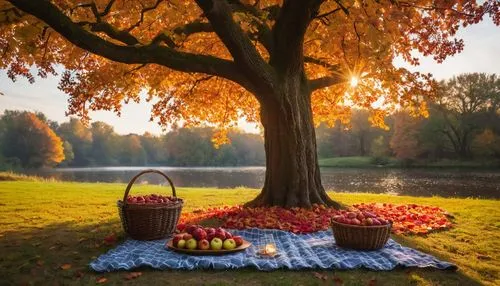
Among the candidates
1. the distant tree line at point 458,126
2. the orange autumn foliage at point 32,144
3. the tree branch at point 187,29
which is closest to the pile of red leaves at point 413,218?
the tree branch at point 187,29

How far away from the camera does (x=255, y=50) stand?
9.96m

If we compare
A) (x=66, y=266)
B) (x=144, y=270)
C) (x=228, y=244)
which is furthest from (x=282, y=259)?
(x=66, y=266)

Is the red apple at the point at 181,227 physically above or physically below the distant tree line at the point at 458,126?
below

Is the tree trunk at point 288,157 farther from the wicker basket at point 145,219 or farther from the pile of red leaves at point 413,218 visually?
the wicker basket at point 145,219

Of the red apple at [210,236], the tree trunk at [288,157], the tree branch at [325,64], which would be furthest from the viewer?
the tree branch at [325,64]

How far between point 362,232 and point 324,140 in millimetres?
85324

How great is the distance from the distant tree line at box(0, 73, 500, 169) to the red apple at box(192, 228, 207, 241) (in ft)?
59.5

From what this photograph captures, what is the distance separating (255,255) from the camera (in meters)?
6.34

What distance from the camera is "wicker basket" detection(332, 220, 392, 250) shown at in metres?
6.66

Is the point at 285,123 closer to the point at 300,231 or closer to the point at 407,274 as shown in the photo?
the point at 300,231

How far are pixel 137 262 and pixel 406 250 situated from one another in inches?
166

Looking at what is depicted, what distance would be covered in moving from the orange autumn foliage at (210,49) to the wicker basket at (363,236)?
4.45m

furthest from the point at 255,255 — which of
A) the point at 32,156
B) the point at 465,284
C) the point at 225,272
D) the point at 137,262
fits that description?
the point at 32,156

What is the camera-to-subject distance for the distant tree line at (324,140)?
59.7 meters
